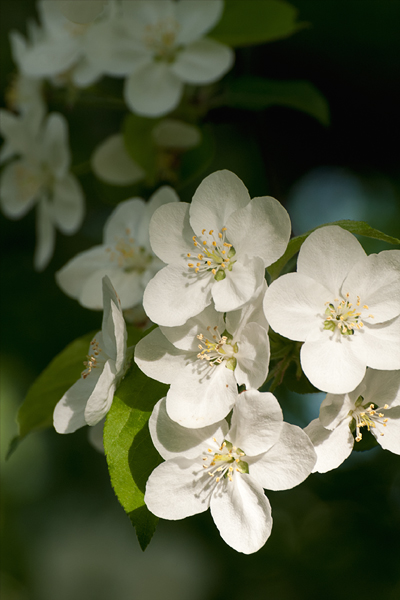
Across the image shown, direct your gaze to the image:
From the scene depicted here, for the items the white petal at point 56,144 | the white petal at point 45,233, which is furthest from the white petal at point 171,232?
the white petal at point 45,233

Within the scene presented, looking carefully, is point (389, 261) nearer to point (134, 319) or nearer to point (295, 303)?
point (295, 303)

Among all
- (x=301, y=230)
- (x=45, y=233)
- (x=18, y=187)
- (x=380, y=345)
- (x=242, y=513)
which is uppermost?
(x=380, y=345)

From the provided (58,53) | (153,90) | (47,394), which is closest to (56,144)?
(58,53)

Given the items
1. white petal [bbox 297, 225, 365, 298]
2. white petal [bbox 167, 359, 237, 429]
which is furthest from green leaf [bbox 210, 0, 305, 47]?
white petal [bbox 167, 359, 237, 429]

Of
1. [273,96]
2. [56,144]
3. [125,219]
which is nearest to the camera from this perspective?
[125,219]

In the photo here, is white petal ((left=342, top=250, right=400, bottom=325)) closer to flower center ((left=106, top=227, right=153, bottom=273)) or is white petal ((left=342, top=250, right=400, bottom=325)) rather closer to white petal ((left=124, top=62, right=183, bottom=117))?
flower center ((left=106, top=227, right=153, bottom=273))

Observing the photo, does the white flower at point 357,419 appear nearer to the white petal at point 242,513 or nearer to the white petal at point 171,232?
the white petal at point 242,513

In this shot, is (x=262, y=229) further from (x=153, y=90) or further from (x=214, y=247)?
(x=153, y=90)
